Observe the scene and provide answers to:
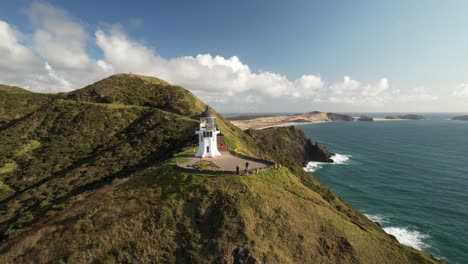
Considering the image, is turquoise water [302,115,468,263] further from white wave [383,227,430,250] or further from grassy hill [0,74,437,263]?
grassy hill [0,74,437,263]

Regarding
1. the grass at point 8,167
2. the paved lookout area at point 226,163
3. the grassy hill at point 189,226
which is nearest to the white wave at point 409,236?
the grassy hill at point 189,226

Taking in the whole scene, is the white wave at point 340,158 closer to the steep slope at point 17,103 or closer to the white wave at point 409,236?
the white wave at point 409,236

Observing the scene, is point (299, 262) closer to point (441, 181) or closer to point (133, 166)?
point (133, 166)

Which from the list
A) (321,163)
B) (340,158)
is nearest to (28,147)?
(321,163)

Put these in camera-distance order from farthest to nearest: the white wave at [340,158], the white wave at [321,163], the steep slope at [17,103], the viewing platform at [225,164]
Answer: the white wave at [340,158] < the white wave at [321,163] < the steep slope at [17,103] < the viewing platform at [225,164]

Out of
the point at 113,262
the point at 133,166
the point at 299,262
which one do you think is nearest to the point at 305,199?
the point at 299,262

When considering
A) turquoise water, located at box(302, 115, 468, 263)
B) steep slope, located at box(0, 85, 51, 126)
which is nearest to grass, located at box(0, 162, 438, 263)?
turquoise water, located at box(302, 115, 468, 263)
